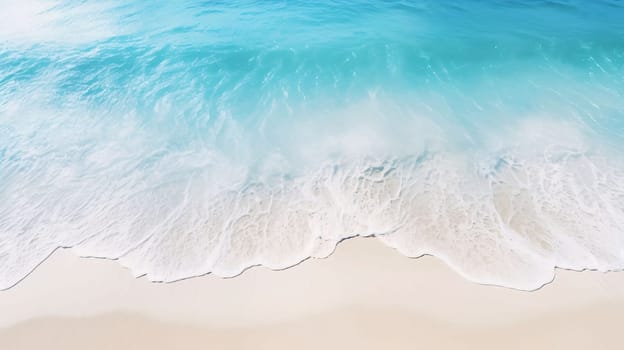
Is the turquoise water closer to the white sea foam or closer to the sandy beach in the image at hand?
the white sea foam

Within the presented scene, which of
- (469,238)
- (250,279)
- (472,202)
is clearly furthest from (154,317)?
(472,202)

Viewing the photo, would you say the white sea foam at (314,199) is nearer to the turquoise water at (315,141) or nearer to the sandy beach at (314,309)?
the turquoise water at (315,141)

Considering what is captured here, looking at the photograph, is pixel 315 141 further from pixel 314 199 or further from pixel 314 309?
pixel 314 309

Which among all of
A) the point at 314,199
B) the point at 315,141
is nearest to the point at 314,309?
the point at 314,199

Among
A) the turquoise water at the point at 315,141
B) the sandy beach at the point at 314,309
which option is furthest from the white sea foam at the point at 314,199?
the sandy beach at the point at 314,309

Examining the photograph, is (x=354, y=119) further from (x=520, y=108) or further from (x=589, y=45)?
(x=589, y=45)

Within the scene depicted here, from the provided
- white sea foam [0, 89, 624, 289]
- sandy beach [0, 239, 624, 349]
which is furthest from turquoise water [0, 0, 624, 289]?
sandy beach [0, 239, 624, 349]

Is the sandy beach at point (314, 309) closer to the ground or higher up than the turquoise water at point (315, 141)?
closer to the ground
